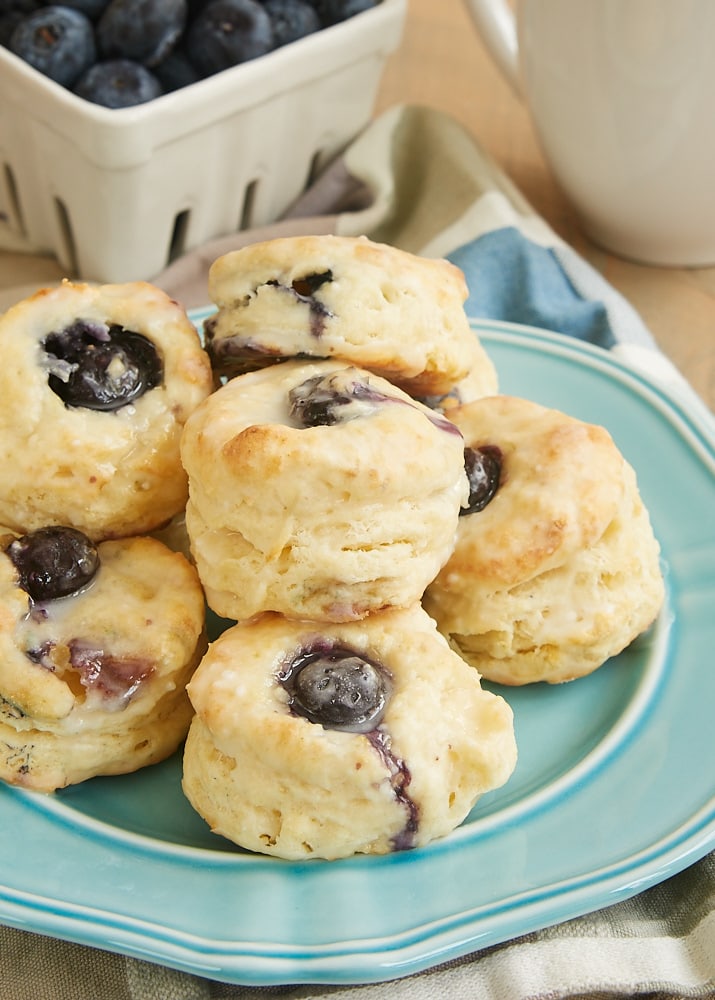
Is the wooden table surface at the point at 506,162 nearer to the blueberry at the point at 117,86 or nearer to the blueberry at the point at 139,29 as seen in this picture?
the blueberry at the point at 117,86

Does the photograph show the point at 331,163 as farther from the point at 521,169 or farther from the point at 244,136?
the point at 521,169

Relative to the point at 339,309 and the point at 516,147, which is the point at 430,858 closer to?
the point at 339,309

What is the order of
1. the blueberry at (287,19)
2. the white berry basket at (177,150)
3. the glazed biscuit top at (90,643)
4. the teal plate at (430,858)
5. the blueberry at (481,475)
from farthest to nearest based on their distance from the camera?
1. the blueberry at (287,19)
2. the white berry basket at (177,150)
3. the blueberry at (481,475)
4. the glazed biscuit top at (90,643)
5. the teal plate at (430,858)

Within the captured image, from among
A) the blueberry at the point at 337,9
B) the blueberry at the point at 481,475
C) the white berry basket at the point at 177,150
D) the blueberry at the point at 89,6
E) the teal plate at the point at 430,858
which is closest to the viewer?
the teal plate at the point at 430,858

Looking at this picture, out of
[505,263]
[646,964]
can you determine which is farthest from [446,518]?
[505,263]

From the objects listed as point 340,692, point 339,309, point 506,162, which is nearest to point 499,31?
point 506,162

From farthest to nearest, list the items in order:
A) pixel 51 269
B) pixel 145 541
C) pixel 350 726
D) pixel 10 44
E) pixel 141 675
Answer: pixel 51 269 < pixel 10 44 < pixel 145 541 < pixel 141 675 < pixel 350 726

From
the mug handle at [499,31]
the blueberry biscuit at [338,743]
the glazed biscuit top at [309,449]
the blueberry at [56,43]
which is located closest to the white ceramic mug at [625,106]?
the mug handle at [499,31]
